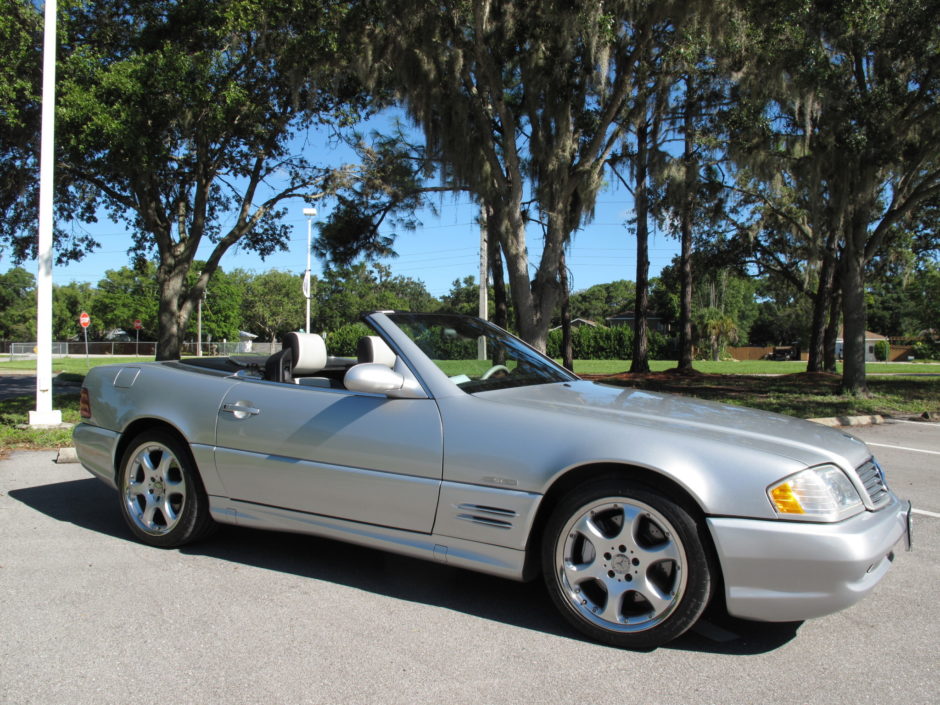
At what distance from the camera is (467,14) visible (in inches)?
Answer: 409

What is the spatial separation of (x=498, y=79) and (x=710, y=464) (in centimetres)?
926

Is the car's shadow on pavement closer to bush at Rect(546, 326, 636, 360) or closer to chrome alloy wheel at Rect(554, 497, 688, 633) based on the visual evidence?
chrome alloy wheel at Rect(554, 497, 688, 633)

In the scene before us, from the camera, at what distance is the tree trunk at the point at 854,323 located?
14.6 metres

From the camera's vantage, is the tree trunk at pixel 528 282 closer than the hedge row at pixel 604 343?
Yes

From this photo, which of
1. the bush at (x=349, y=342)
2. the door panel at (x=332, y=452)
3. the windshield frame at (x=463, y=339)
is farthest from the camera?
the bush at (x=349, y=342)

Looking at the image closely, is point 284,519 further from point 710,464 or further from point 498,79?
point 498,79

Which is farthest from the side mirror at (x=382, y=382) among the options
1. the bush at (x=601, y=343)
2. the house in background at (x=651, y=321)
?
the house in background at (x=651, y=321)

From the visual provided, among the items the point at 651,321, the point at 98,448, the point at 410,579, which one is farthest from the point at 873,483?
the point at 651,321

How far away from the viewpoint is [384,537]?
338cm

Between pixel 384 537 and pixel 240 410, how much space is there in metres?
1.17

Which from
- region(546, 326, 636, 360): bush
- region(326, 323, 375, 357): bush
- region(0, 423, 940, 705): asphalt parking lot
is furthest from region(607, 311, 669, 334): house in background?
region(0, 423, 940, 705): asphalt parking lot

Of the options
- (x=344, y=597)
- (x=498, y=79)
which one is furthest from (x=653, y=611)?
(x=498, y=79)

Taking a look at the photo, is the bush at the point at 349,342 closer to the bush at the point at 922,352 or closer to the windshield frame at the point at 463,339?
the windshield frame at the point at 463,339

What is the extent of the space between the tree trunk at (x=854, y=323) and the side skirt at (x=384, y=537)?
13.8m
